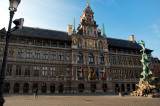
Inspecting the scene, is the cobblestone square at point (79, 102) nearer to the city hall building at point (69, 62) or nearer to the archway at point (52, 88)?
the city hall building at point (69, 62)

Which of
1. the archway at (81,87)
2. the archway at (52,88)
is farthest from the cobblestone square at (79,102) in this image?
the archway at (81,87)

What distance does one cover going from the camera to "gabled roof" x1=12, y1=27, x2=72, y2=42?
37.2 meters

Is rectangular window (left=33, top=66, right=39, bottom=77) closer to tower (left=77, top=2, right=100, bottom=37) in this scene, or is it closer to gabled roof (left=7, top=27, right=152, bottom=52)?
gabled roof (left=7, top=27, right=152, bottom=52)

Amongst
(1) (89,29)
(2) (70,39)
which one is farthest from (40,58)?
(1) (89,29)

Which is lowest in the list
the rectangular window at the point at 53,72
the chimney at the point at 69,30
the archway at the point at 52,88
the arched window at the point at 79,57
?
the archway at the point at 52,88

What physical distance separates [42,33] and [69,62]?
1198cm

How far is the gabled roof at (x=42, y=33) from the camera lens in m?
37.2

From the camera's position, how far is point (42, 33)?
40594 millimetres

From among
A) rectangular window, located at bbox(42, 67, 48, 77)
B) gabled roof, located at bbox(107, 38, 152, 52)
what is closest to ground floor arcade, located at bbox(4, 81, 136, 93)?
rectangular window, located at bbox(42, 67, 48, 77)

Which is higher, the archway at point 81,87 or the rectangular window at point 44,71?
the rectangular window at point 44,71

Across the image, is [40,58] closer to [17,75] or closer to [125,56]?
[17,75]

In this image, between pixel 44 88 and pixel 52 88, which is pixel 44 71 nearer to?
pixel 44 88

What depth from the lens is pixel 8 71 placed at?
33.0 m

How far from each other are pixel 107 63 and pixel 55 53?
16369 millimetres
